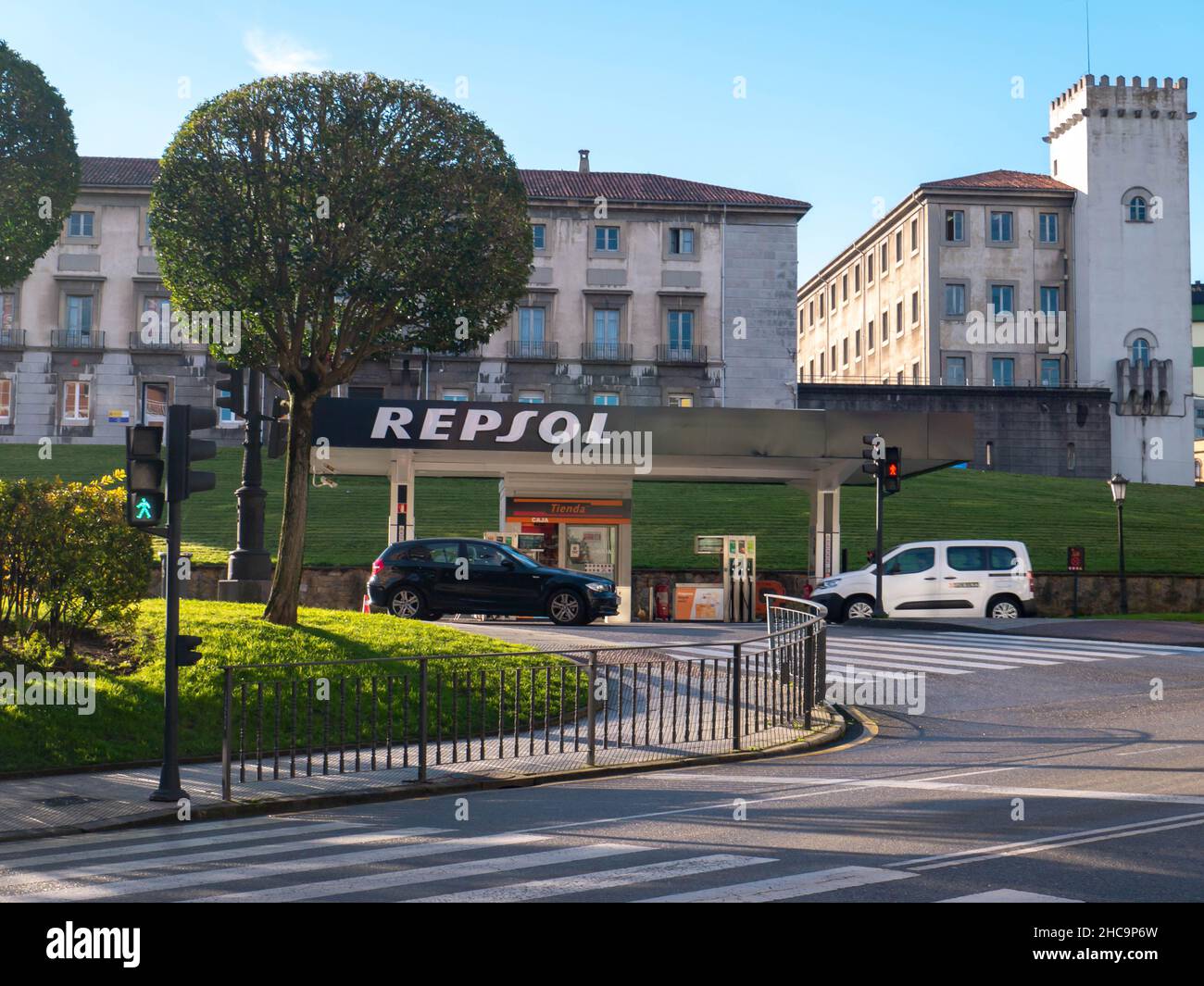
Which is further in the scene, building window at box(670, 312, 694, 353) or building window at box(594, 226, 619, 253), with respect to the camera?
building window at box(594, 226, 619, 253)

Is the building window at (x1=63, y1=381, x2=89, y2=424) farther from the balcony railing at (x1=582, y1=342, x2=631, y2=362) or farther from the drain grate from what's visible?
the drain grate

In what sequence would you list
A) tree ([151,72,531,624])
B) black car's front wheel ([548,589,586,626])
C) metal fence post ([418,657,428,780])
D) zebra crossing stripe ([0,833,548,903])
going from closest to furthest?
zebra crossing stripe ([0,833,548,903]) → metal fence post ([418,657,428,780]) → tree ([151,72,531,624]) → black car's front wheel ([548,589,586,626])

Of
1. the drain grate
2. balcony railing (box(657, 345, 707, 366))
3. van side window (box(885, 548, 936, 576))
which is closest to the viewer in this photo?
the drain grate

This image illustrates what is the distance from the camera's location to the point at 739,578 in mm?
30375

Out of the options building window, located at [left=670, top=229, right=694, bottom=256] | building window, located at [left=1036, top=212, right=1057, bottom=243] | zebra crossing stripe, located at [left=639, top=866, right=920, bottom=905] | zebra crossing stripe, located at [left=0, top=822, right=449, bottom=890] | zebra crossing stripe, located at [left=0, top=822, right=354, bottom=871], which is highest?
building window, located at [left=1036, top=212, right=1057, bottom=243]

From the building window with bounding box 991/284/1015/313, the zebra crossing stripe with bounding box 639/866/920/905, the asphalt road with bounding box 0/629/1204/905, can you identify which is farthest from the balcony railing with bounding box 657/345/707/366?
the zebra crossing stripe with bounding box 639/866/920/905

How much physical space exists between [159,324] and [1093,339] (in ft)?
153

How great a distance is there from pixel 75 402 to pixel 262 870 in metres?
59.8

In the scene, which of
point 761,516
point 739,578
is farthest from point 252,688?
point 761,516

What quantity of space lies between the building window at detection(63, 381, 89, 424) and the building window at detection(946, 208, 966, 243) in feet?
147

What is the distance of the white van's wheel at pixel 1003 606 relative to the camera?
93.2 ft

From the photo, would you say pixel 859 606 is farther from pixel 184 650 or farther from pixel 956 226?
pixel 956 226

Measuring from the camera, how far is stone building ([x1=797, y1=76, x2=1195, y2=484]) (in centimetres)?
6894
